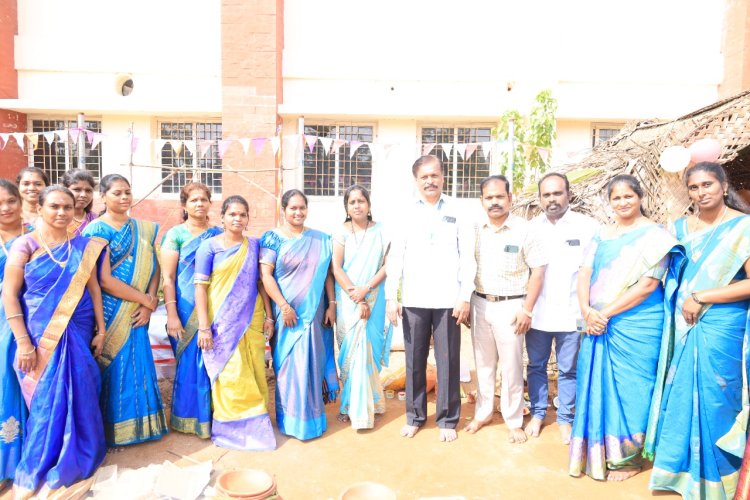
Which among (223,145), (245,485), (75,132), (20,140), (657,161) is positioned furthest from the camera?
(20,140)

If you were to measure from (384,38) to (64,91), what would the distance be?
22.6 ft

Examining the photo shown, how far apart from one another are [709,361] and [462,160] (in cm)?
852

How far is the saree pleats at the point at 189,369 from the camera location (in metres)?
3.41

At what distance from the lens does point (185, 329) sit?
3.45 metres

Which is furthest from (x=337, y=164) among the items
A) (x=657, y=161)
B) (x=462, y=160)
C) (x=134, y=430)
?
(x=134, y=430)

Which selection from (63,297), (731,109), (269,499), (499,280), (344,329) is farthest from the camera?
(731,109)

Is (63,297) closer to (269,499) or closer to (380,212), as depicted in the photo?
(269,499)

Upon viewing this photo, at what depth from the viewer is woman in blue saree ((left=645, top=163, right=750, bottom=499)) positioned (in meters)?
2.62

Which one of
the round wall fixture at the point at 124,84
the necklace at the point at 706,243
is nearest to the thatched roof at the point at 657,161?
the necklace at the point at 706,243

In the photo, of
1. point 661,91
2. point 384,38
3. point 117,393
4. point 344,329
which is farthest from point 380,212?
point 117,393

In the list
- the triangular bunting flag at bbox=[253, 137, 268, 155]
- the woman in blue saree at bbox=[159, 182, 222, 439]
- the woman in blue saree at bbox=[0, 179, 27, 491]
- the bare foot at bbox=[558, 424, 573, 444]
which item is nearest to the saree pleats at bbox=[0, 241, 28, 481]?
the woman in blue saree at bbox=[0, 179, 27, 491]

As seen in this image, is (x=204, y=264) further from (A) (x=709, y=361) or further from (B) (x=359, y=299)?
(A) (x=709, y=361)

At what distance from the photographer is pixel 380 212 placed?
418 inches

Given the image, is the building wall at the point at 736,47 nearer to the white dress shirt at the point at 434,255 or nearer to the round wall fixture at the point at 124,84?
the white dress shirt at the point at 434,255
